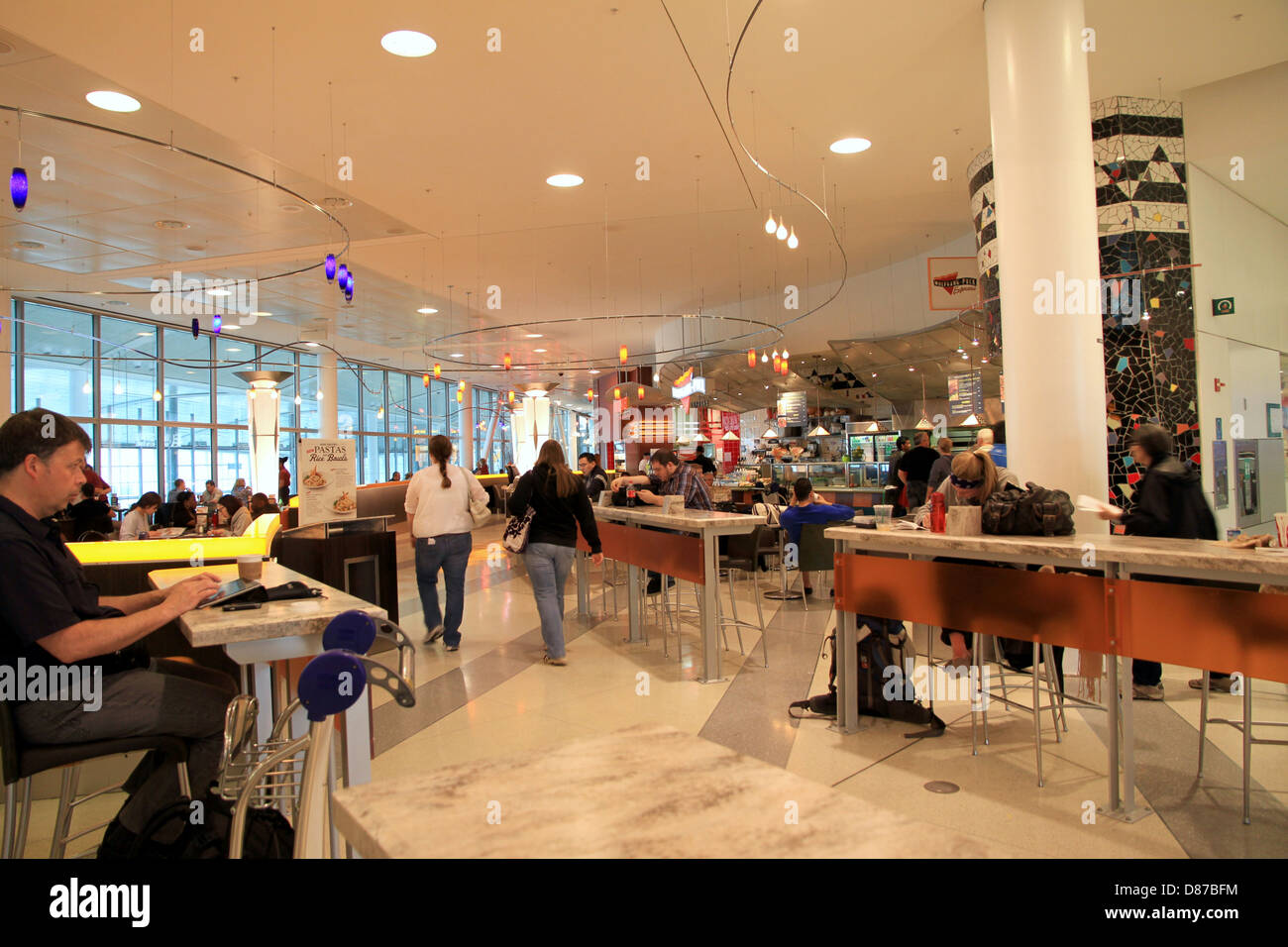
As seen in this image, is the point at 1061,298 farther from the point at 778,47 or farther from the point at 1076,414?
the point at 778,47

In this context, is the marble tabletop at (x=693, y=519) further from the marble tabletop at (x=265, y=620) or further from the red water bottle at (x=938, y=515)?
the marble tabletop at (x=265, y=620)

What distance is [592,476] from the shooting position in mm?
8711

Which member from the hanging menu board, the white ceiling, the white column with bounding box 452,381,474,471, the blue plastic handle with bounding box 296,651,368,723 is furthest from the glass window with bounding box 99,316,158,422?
the blue plastic handle with bounding box 296,651,368,723

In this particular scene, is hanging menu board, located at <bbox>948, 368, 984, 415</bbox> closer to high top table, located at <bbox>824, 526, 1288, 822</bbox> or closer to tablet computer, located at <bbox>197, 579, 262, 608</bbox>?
high top table, located at <bbox>824, 526, 1288, 822</bbox>

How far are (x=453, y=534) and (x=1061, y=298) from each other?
4373 mm

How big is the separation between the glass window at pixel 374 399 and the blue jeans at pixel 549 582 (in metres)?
18.1

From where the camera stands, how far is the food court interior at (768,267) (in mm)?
2977

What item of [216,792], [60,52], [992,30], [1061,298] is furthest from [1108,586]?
[60,52]

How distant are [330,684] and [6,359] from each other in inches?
566

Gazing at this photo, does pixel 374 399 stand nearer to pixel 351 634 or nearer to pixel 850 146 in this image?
pixel 850 146

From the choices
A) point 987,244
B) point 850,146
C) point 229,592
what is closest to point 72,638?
point 229,592

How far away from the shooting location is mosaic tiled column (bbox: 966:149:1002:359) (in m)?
7.00

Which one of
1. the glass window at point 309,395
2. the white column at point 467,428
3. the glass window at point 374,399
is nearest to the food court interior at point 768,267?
the glass window at point 309,395

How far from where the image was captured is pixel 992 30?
16.8ft
